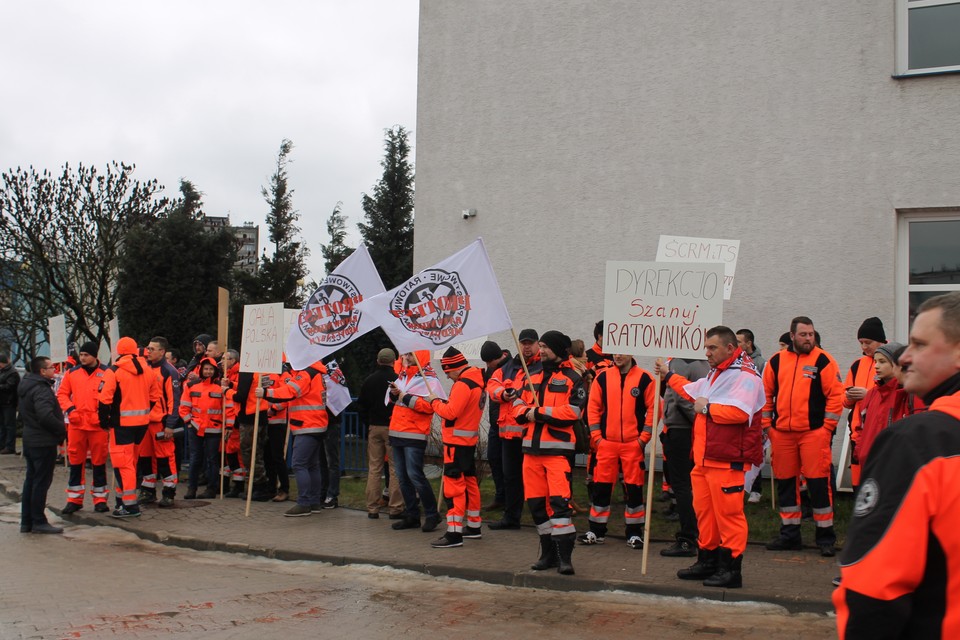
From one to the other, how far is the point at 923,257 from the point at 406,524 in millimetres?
8187

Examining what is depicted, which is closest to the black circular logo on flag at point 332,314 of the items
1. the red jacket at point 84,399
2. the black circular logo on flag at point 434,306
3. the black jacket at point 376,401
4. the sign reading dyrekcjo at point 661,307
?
the black jacket at point 376,401

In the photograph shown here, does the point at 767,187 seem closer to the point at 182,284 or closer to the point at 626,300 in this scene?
the point at 626,300

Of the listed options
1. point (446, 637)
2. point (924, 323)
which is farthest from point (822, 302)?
point (924, 323)

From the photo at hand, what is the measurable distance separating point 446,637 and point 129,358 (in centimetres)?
714

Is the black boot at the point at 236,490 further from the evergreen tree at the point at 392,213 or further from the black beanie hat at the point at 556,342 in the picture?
the evergreen tree at the point at 392,213

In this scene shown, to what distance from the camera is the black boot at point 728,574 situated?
24.6 feet

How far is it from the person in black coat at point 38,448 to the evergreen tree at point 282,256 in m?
20.0

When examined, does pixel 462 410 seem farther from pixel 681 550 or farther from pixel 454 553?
pixel 681 550

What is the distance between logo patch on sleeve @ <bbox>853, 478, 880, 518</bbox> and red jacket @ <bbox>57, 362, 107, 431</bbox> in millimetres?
10706

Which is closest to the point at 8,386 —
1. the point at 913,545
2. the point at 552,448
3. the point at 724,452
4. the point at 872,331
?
the point at 552,448

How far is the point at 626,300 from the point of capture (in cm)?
825

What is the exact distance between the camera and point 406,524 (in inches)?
414

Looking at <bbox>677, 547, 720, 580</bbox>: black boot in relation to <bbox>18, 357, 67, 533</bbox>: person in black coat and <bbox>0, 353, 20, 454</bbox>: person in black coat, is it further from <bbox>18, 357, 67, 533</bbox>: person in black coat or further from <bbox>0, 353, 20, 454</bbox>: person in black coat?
<bbox>0, 353, 20, 454</bbox>: person in black coat

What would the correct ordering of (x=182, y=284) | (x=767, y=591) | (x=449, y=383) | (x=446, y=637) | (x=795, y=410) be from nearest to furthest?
1. (x=446, y=637)
2. (x=767, y=591)
3. (x=795, y=410)
4. (x=449, y=383)
5. (x=182, y=284)
